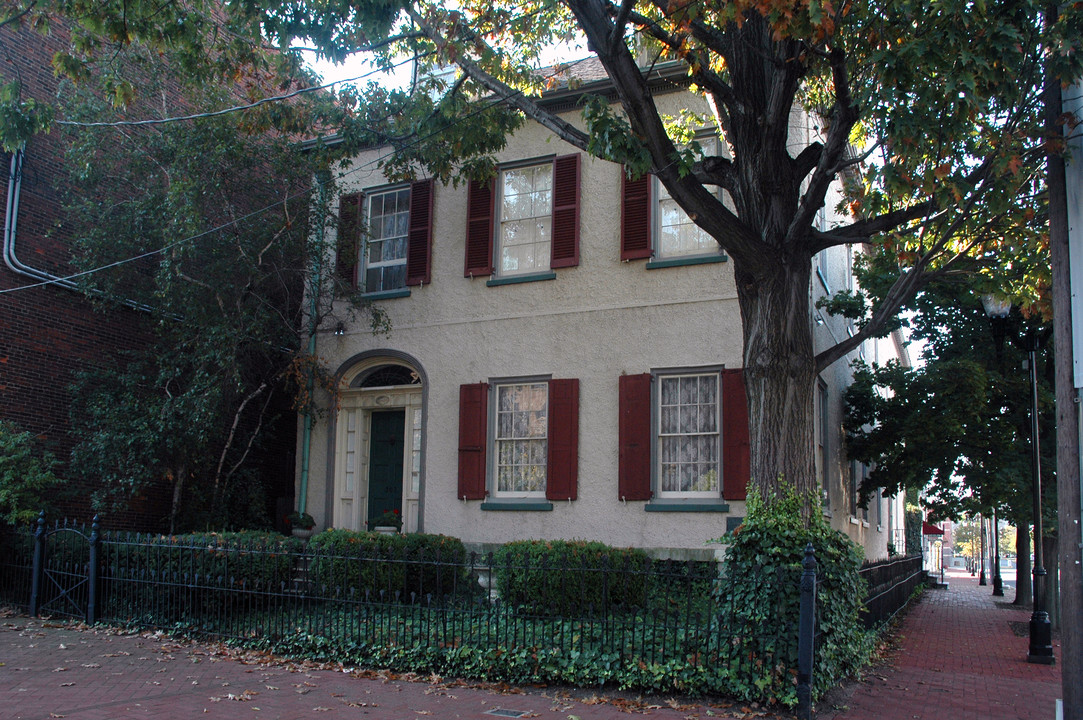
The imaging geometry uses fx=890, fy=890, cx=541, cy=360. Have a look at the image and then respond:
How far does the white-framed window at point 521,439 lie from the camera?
43.8 ft

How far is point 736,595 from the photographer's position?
26.1ft

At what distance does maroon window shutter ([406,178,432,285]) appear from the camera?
14.6m

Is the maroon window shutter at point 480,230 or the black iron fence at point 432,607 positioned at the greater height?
the maroon window shutter at point 480,230

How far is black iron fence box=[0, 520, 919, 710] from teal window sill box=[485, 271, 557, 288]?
448cm

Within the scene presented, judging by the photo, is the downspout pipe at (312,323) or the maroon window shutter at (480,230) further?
the downspout pipe at (312,323)

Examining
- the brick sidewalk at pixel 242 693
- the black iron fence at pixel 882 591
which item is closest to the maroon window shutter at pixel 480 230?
the brick sidewalk at pixel 242 693

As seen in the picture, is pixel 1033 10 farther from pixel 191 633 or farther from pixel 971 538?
pixel 971 538

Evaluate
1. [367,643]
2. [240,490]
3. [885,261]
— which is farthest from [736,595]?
[240,490]

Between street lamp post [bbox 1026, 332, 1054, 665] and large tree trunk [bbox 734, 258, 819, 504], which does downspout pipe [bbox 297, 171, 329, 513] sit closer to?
large tree trunk [bbox 734, 258, 819, 504]

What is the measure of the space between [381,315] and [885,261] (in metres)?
7.81

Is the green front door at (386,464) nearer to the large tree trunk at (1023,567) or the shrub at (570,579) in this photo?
the shrub at (570,579)

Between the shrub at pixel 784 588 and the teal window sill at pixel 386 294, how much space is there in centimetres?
787

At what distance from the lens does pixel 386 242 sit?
1530 centimetres

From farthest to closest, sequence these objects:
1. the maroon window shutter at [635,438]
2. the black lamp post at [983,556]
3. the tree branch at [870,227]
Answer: the black lamp post at [983,556], the maroon window shutter at [635,438], the tree branch at [870,227]
